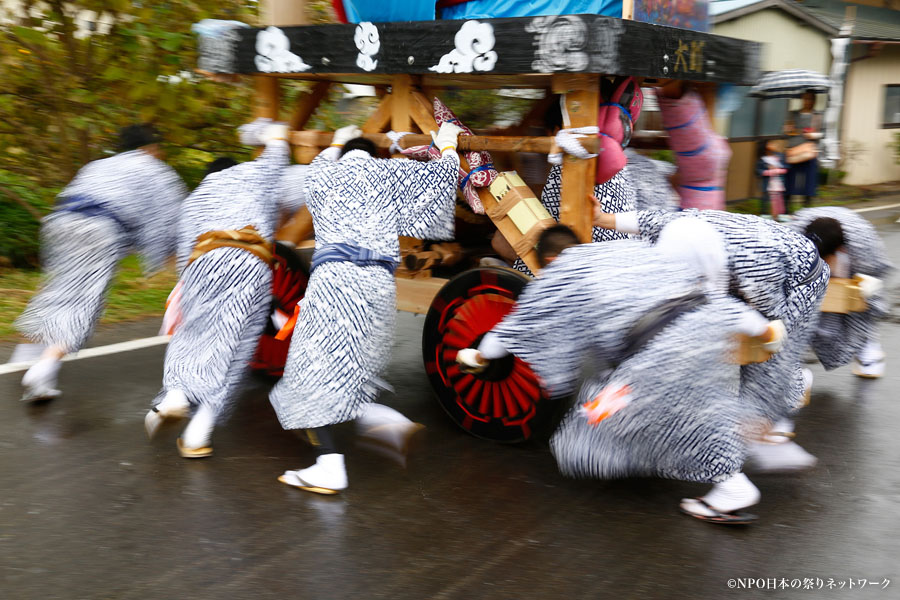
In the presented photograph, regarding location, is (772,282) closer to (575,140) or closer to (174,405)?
(575,140)

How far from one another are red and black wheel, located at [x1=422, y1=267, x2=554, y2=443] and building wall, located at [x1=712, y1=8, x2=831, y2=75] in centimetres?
1042

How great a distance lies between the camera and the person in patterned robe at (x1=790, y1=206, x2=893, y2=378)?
14.7 feet

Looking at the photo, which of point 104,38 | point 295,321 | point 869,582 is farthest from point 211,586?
point 104,38

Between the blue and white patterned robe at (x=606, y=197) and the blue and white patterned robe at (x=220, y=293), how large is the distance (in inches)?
53.0

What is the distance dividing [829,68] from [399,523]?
14431 millimetres

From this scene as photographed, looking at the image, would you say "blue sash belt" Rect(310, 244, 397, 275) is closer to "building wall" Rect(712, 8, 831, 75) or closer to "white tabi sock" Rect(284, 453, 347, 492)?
"white tabi sock" Rect(284, 453, 347, 492)

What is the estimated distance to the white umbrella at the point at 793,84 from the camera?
408 inches

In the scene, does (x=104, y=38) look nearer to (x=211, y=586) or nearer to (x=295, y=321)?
(x=295, y=321)

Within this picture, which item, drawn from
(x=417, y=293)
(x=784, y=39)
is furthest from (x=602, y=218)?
(x=784, y=39)

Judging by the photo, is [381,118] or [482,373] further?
[381,118]

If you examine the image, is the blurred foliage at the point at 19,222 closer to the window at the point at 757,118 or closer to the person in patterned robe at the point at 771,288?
the person in patterned robe at the point at 771,288

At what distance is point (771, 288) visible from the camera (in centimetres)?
365

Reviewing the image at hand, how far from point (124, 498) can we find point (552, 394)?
5.96 ft

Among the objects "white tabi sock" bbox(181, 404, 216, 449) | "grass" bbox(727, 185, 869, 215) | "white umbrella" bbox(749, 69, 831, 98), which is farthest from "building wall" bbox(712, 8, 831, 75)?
"white tabi sock" bbox(181, 404, 216, 449)
